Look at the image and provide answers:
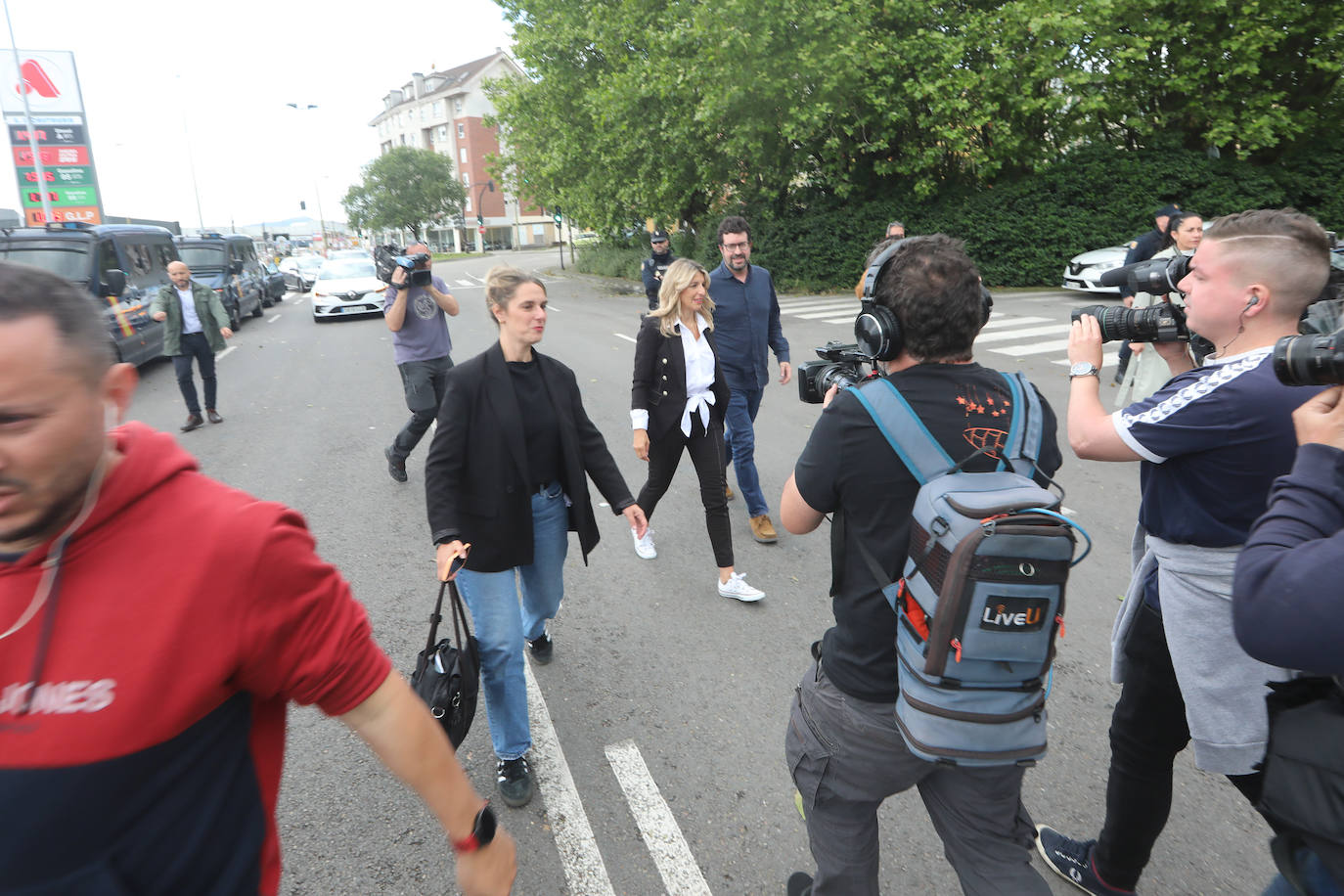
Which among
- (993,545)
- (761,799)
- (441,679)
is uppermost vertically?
(993,545)

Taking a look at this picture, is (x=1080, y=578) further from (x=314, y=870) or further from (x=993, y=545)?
(x=314, y=870)

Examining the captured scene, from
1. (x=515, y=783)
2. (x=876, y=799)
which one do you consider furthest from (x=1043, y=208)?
(x=876, y=799)

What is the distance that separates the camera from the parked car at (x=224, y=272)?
18.2 metres

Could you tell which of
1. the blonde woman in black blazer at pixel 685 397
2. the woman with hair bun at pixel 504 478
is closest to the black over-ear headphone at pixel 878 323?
the woman with hair bun at pixel 504 478

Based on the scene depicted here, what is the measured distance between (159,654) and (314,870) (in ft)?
6.87

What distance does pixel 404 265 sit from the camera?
253 inches

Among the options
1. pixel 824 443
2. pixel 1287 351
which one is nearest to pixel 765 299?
pixel 824 443

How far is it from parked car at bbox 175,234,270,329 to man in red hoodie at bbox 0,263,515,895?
18.4 meters

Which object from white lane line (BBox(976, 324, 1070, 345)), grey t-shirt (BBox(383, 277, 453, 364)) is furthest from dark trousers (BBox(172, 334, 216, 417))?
white lane line (BBox(976, 324, 1070, 345))

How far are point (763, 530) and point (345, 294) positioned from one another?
1728 centimetres

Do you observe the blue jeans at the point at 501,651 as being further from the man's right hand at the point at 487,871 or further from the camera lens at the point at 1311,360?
the camera lens at the point at 1311,360

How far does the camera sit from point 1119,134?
61.6 ft

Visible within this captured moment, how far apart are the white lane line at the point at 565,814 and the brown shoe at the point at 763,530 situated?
2.15 metres

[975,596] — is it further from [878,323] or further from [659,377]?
[659,377]
